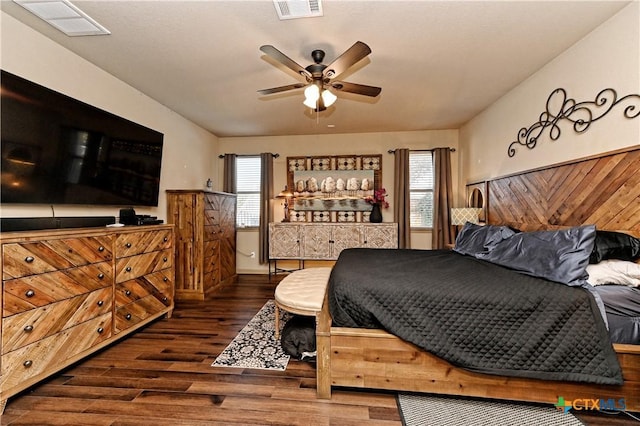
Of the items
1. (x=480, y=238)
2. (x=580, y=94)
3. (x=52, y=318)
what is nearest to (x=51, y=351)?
(x=52, y=318)

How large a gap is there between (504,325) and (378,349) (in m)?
0.74

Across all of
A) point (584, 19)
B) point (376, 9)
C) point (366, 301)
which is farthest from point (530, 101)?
point (366, 301)

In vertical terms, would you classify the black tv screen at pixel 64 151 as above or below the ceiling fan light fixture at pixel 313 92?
below

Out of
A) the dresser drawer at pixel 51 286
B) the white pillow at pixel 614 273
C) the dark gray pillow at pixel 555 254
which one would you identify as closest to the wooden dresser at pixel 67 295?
the dresser drawer at pixel 51 286

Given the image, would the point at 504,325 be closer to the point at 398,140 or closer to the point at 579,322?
the point at 579,322

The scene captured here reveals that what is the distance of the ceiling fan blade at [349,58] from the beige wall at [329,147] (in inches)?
111

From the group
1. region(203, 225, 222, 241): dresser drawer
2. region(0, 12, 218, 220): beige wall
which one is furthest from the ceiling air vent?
region(203, 225, 222, 241): dresser drawer

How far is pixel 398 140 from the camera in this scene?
496 cm

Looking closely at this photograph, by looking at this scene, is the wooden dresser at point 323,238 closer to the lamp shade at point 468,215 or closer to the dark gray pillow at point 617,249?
the lamp shade at point 468,215

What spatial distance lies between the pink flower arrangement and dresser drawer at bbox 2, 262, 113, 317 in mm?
3812

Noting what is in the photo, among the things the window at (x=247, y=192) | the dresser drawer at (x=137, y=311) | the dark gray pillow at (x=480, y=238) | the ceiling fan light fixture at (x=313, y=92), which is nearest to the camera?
the ceiling fan light fixture at (x=313, y=92)

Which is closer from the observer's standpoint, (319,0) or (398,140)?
(319,0)

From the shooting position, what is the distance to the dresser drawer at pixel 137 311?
240 centimetres

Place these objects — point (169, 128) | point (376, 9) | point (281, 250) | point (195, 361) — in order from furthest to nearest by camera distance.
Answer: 1. point (281, 250)
2. point (169, 128)
3. point (195, 361)
4. point (376, 9)
